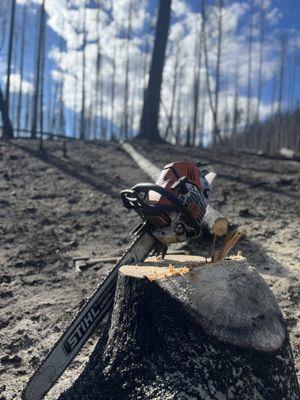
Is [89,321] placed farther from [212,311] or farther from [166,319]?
[212,311]

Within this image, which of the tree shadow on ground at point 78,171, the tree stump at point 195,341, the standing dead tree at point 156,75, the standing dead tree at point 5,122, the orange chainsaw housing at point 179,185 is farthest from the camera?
the standing dead tree at point 156,75

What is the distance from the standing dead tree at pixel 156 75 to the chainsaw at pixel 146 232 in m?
12.4

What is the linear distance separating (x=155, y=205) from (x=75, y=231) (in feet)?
13.4

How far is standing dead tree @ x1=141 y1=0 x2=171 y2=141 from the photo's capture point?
15211 millimetres

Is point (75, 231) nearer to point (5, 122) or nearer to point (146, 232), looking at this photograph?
point (146, 232)

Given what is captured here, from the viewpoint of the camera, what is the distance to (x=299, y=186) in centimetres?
830

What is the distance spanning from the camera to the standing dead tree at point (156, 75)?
15211 mm

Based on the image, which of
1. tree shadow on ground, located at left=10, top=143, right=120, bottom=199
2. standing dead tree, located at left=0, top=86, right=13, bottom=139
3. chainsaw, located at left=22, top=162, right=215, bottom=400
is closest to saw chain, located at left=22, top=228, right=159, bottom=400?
chainsaw, located at left=22, top=162, right=215, bottom=400

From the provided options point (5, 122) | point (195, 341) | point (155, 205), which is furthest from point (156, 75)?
point (195, 341)

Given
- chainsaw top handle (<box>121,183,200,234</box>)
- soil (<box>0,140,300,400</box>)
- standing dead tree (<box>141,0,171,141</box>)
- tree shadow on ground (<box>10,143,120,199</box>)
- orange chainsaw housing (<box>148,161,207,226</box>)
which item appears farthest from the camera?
standing dead tree (<box>141,0,171,141</box>)

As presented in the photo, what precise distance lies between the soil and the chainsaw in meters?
0.28

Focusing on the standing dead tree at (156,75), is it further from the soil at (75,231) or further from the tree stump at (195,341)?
the tree stump at (195,341)

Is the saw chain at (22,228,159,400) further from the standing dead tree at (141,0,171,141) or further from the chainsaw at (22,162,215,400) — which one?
the standing dead tree at (141,0,171,141)

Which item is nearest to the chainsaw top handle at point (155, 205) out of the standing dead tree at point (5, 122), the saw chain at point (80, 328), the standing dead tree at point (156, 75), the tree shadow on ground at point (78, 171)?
the saw chain at point (80, 328)
